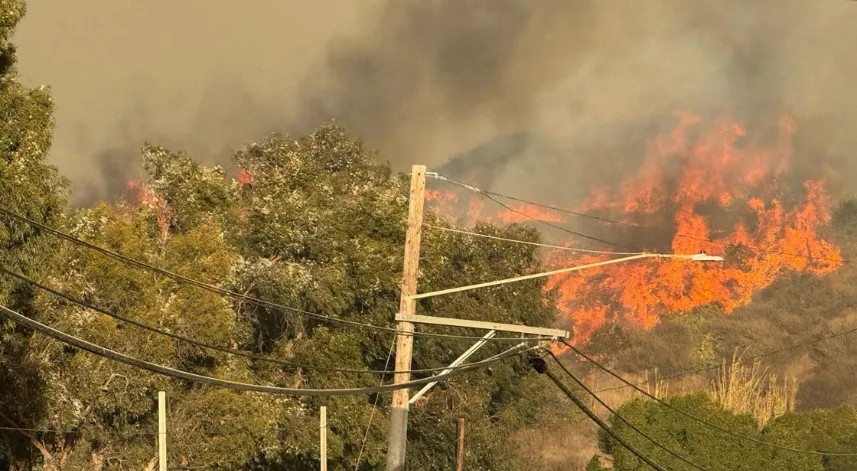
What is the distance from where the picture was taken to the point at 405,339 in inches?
958

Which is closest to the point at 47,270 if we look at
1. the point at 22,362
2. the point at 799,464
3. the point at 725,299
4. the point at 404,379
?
the point at 22,362

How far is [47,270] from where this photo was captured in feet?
115

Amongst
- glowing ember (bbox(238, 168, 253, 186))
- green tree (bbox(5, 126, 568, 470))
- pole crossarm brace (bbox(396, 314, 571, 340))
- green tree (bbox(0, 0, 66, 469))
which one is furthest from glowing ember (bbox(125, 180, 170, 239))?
pole crossarm brace (bbox(396, 314, 571, 340))

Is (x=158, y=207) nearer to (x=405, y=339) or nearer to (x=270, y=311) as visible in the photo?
(x=270, y=311)

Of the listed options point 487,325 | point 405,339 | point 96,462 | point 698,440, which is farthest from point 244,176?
point 487,325

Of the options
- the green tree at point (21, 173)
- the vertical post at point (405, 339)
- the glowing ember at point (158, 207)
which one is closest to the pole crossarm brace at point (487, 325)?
the vertical post at point (405, 339)

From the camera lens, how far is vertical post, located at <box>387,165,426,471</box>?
78.8 feet

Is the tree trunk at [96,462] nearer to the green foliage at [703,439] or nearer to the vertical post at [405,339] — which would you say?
the vertical post at [405,339]

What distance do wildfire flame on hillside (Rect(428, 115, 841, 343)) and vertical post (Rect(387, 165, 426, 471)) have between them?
349 ft

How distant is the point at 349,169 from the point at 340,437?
1640 cm

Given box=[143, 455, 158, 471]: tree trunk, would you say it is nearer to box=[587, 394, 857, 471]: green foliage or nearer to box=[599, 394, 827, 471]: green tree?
box=[599, 394, 827, 471]: green tree

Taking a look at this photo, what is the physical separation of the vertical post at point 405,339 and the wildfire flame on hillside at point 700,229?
106m

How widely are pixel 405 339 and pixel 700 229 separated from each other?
133m

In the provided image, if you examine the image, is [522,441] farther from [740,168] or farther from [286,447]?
[740,168]
